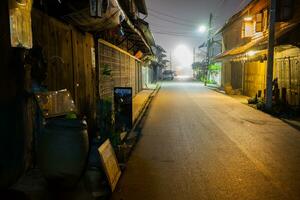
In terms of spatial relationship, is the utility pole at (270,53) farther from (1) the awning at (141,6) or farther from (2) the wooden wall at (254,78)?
(1) the awning at (141,6)

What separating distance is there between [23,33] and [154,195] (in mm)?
3385

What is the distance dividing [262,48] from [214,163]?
39.8 ft

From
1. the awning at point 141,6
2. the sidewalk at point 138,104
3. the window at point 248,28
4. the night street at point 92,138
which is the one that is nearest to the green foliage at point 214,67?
the window at point 248,28

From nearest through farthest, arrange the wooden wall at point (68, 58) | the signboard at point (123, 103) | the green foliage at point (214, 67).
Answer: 1. the wooden wall at point (68, 58)
2. the signboard at point (123, 103)
3. the green foliage at point (214, 67)

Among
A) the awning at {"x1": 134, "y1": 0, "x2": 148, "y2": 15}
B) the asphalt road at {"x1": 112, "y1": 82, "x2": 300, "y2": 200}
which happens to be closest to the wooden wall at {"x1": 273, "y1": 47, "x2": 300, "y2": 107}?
the asphalt road at {"x1": 112, "y1": 82, "x2": 300, "y2": 200}

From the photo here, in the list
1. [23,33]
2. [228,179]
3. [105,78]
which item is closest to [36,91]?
[23,33]

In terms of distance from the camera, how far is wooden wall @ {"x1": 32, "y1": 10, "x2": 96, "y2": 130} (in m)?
5.72

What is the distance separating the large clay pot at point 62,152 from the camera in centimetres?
448

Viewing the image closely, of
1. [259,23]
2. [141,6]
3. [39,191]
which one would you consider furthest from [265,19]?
[39,191]

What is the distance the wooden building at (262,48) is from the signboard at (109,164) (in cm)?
1191

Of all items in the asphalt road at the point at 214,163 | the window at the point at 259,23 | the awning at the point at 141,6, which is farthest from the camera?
the awning at the point at 141,6

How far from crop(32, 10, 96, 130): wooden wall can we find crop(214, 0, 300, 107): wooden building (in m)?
10.3

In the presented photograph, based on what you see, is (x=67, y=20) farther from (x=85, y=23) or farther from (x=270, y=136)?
(x=270, y=136)

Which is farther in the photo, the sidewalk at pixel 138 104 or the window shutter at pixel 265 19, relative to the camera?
the window shutter at pixel 265 19
